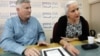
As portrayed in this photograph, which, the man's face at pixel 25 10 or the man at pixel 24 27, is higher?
the man's face at pixel 25 10

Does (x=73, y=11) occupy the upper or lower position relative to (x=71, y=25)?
upper

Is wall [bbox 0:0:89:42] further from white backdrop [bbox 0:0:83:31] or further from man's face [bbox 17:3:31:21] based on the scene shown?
man's face [bbox 17:3:31:21]

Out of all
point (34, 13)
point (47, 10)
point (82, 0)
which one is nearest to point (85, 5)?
point (82, 0)

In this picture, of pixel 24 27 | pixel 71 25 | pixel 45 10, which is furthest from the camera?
pixel 45 10

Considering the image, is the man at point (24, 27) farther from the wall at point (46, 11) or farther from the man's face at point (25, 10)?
the wall at point (46, 11)

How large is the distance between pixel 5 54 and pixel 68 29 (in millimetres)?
1058

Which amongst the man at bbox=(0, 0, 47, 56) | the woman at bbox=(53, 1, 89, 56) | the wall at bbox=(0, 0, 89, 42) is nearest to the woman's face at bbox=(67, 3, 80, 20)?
the woman at bbox=(53, 1, 89, 56)

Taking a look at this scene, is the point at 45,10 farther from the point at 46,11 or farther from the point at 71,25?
the point at 71,25

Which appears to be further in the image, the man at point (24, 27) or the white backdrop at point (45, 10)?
the white backdrop at point (45, 10)

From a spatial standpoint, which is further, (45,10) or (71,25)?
(45,10)

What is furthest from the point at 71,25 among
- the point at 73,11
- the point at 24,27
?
the point at 24,27

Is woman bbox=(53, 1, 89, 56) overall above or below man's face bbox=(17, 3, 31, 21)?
below

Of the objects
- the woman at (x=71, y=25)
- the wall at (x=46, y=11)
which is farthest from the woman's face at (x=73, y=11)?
the wall at (x=46, y=11)

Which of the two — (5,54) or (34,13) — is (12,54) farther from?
(34,13)
